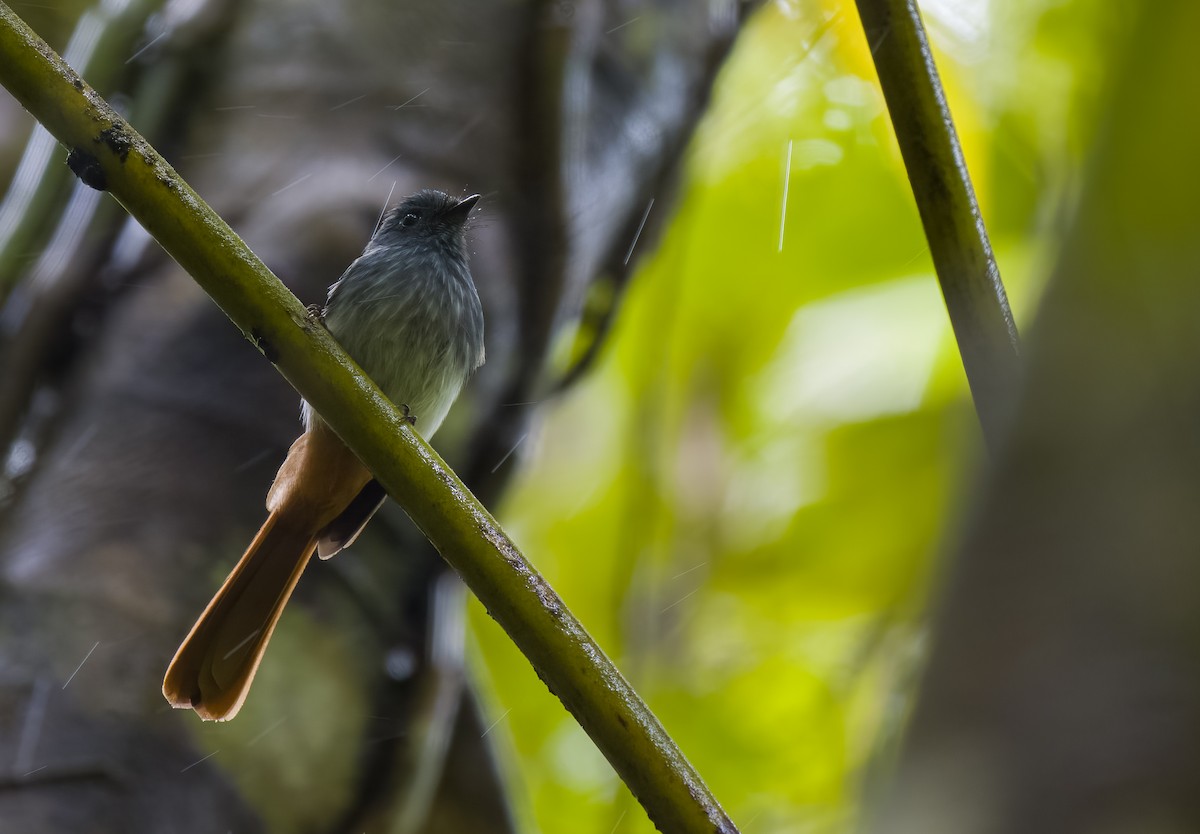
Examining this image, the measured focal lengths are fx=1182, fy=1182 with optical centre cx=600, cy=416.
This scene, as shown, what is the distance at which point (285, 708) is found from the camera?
223 cm

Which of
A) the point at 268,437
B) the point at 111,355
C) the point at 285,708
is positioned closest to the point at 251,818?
the point at 285,708

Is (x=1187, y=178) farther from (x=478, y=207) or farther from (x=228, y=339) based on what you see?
(x=478, y=207)

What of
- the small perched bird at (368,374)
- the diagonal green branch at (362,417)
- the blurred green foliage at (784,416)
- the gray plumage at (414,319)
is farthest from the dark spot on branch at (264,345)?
the blurred green foliage at (784,416)

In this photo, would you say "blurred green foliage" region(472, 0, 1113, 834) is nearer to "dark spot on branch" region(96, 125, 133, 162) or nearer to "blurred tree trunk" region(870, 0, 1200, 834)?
"dark spot on branch" region(96, 125, 133, 162)

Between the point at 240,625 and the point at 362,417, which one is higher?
the point at 240,625

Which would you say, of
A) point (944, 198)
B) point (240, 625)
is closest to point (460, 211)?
point (240, 625)

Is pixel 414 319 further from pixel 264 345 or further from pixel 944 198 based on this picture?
pixel 944 198

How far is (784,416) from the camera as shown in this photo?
11.6 feet

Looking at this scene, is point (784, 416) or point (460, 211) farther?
point (784, 416)

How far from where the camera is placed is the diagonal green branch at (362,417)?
980mm

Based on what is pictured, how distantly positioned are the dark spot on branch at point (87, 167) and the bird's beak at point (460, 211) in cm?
137

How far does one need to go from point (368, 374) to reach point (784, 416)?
157 centimetres

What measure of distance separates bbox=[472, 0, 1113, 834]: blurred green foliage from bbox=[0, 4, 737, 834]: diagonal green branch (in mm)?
1923

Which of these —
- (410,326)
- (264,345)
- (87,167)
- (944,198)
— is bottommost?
(944,198)
